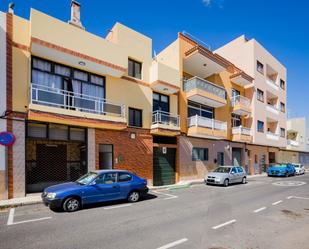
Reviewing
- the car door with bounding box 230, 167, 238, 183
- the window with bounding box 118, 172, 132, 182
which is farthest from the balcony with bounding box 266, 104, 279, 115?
the window with bounding box 118, 172, 132, 182

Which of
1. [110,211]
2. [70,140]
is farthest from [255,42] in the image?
[110,211]

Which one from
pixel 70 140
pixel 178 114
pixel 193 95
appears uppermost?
pixel 193 95

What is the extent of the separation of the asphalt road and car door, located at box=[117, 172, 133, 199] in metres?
0.53

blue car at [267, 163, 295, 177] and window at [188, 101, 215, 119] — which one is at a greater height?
window at [188, 101, 215, 119]

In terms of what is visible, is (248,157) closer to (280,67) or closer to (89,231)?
(280,67)

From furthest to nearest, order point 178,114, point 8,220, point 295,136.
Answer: point 295,136 → point 178,114 → point 8,220

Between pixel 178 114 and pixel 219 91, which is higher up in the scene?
pixel 219 91

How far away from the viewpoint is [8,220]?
7625 mm

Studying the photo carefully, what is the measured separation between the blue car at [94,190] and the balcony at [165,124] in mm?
5928

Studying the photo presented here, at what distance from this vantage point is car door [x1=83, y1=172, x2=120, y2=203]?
9180 millimetres

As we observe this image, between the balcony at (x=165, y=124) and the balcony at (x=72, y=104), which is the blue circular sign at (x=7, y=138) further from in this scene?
the balcony at (x=165, y=124)

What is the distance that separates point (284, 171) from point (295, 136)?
2631cm

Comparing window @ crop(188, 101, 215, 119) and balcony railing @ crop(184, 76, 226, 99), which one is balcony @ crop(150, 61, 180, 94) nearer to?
balcony railing @ crop(184, 76, 226, 99)

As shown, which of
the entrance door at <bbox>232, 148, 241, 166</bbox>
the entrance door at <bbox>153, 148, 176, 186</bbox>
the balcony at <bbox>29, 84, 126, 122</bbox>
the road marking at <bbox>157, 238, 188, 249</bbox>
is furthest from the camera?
the entrance door at <bbox>232, 148, 241, 166</bbox>
